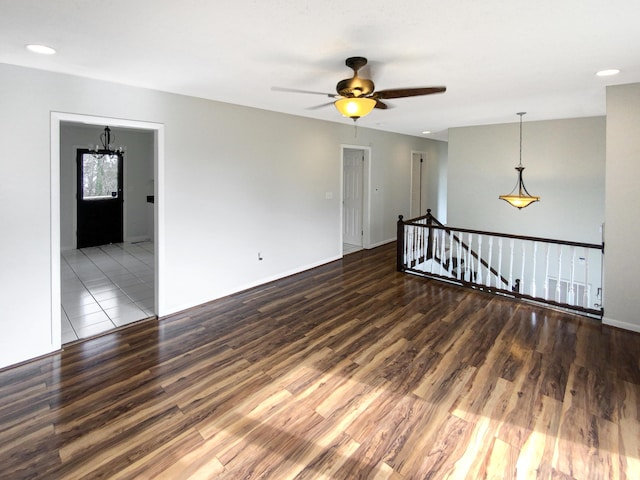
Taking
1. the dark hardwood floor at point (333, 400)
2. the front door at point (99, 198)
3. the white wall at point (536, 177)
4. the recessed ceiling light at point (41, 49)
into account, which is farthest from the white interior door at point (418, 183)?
the recessed ceiling light at point (41, 49)

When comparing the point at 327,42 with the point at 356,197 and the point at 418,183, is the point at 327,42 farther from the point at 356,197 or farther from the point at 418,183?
the point at 418,183

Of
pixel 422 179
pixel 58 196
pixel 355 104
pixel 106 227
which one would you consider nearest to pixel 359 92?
pixel 355 104

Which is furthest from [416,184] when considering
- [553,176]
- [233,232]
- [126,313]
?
[126,313]

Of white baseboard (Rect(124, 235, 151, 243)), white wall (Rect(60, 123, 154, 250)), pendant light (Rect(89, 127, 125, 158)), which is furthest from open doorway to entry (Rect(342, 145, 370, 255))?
pendant light (Rect(89, 127, 125, 158))

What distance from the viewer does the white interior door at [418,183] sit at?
28.1 feet

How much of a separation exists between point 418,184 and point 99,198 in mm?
7283

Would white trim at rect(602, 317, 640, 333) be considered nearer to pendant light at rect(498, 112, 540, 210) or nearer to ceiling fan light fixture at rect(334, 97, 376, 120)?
pendant light at rect(498, 112, 540, 210)

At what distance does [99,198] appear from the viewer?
25.4ft

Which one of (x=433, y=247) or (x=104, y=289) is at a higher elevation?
(x=433, y=247)

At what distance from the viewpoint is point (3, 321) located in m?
2.97

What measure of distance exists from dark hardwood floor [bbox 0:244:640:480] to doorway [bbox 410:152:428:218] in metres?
4.93

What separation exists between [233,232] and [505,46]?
3528 mm

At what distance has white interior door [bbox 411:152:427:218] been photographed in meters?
8.56

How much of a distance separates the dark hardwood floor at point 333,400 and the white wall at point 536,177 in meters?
2.60
